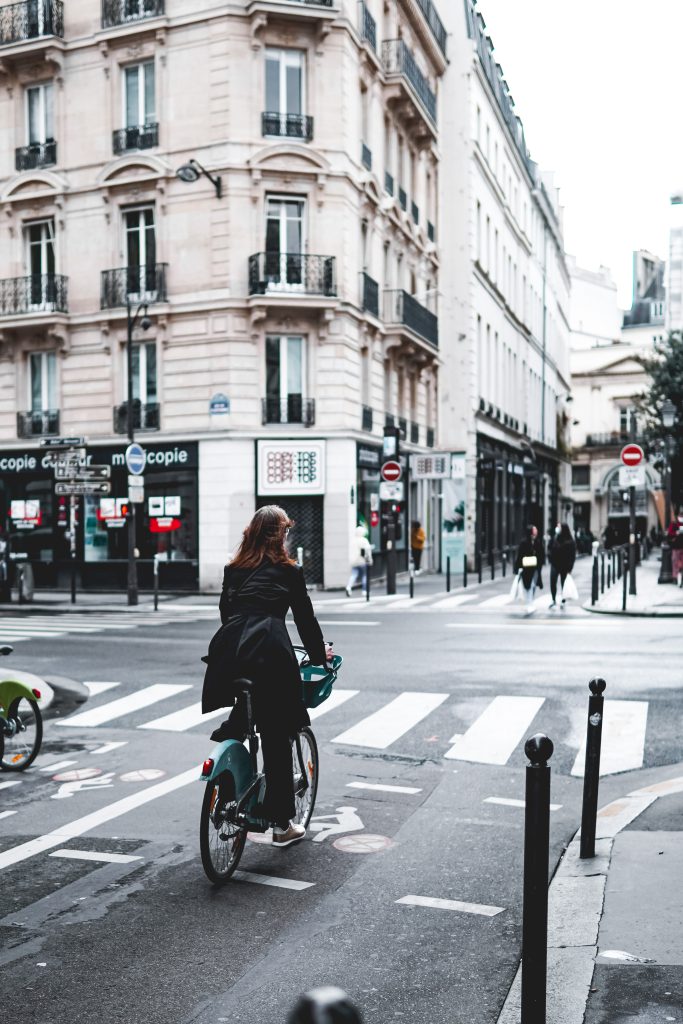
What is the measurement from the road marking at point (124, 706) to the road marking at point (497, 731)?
3.41 m

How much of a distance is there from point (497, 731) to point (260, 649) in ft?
15.3

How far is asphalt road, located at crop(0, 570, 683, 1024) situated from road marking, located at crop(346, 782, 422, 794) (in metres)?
0.03

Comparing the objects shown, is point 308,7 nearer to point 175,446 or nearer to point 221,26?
point 221,26

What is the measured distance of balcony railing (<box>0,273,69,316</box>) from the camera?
29922 millimetres

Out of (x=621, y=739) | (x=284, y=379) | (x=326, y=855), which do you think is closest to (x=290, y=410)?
(x=284, y=379)

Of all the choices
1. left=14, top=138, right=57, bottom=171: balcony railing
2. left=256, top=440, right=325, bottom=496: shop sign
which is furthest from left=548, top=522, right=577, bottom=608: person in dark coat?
left=14, top=138, right=57, bottom=171: balcony railing

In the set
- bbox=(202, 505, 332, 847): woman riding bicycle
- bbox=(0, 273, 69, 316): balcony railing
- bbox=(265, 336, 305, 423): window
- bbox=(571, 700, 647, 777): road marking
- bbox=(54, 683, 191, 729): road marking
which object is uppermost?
bbox=(0, 273, 69, 316): balcony railing

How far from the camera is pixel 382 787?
25.6 ft

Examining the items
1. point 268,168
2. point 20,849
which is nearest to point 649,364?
point 268,168

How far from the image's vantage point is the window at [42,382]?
1203 inches

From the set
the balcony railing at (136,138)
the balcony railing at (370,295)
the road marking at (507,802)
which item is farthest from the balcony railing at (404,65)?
the road marking at (507,802)

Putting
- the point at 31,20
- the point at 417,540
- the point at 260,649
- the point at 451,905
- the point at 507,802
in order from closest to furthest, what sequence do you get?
the point at 451,905, the point at 260,649, the point at 507,802, the point at 31,20, the point at 417,540

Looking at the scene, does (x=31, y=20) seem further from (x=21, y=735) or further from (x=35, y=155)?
(x=21, y=735)

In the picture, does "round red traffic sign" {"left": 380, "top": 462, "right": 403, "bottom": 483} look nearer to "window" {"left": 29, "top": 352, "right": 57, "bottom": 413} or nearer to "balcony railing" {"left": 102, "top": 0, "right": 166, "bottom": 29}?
"window" {"left": 29, "top": 352, "right": 57, "bottom": 413}
